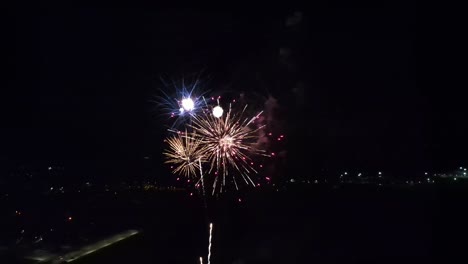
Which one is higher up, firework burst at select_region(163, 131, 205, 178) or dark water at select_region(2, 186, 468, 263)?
firework burst at select_region(163, 131, 205, 178)

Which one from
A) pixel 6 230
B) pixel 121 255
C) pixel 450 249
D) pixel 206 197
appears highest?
pixel 206 197

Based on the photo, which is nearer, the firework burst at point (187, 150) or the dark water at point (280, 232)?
the dark water at point (280, 232)

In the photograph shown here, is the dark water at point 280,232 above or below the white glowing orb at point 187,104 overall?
below

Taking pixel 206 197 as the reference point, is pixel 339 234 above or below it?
below

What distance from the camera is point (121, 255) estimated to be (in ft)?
21.6

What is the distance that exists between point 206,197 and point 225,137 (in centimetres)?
680

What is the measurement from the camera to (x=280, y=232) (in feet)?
43.6

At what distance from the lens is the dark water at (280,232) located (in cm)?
937

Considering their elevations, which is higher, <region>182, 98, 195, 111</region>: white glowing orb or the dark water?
<region>182, 98, 195, 111</region>: white glowing orb

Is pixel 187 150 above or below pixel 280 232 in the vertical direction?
above

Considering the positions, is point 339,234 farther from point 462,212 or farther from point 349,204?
point 349,204

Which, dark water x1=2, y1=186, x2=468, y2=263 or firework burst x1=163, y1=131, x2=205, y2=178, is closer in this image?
dark water x1=2, y1=186, x2=468, y2=263

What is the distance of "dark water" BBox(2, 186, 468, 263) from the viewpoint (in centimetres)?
937

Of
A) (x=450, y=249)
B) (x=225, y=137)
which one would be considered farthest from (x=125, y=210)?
(x=450, y=249)
